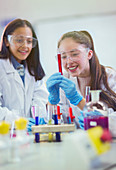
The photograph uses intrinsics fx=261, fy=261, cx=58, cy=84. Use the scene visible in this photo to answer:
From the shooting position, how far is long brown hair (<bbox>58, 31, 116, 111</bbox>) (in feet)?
8.61

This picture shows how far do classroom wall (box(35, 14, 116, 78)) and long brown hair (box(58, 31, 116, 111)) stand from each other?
5 cm

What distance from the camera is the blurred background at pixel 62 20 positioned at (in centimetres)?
276

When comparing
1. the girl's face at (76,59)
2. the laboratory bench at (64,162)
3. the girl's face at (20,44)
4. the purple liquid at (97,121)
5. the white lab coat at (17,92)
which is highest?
the girl's face at (20,44)

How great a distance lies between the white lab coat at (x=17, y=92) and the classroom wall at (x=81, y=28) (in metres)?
0.22

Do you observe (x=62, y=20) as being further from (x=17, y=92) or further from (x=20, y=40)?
(x=17, y=92)

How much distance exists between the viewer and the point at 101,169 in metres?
1.01

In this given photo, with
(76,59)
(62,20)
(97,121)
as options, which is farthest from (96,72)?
(97,121)

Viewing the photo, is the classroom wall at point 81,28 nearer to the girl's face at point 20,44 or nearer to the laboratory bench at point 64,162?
the girl's face at point 20,44

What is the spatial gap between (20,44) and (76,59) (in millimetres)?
623

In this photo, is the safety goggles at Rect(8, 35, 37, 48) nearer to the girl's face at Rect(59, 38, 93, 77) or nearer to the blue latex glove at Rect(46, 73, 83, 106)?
the girl's face at Rect(59, 38, 93, 77)

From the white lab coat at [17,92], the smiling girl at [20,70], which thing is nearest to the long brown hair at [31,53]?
the smiling girl at [20,70]

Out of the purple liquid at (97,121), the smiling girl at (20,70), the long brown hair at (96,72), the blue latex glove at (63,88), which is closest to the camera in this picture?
the purple liquid at (97,121)

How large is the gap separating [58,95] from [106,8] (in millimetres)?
1077

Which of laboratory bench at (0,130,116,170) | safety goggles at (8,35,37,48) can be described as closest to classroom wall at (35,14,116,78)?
safety goggles at (8,35,37,48)
